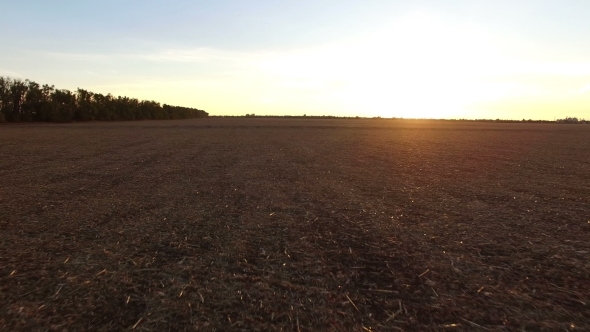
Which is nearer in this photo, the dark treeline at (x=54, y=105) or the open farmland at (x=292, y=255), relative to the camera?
the open farmland at (x=292, y=255)

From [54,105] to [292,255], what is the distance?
38174 mm

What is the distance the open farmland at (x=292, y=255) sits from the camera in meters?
2.27

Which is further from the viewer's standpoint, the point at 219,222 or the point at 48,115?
the point at 48,115

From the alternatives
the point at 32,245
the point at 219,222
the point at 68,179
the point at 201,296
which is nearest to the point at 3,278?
the point at 32,245

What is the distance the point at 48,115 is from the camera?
110 ft

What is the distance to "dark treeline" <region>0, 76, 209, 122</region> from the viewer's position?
3062 cm

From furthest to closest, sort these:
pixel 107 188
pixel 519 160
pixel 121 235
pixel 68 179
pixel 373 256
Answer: pixel 519 160, pixel 68 179, pixel 107 188, pixel 121 235, pixel 373 256

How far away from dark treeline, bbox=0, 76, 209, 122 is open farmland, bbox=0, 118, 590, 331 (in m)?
30.8

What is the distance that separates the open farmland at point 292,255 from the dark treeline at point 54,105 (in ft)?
101

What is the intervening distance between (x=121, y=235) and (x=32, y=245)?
2.39 feet

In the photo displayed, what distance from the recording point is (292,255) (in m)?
3.22

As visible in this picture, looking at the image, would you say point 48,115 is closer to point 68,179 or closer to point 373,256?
point 68,179

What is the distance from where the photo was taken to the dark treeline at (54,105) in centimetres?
3062

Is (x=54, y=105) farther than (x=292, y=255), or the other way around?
(x=54, y=105)
